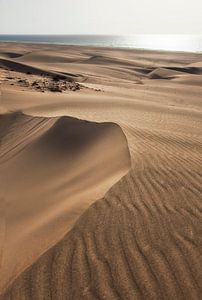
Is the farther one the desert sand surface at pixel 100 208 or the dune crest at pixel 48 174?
the dune crest at pixel 48 174

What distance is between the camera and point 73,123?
25.6ft

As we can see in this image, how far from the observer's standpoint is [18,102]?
34.0 ft

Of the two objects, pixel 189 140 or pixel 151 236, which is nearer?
pixel 151 236

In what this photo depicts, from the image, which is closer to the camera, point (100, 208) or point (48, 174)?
point (100, 208)

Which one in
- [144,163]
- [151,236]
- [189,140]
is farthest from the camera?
[189,140]

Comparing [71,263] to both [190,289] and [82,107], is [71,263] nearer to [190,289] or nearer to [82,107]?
[190,289]

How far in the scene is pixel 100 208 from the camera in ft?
13.2

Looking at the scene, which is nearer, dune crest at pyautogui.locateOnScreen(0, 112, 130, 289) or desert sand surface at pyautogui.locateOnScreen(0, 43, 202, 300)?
desert sand surface at pyautogui.locateOnScreen(0, 43, 202, 300)

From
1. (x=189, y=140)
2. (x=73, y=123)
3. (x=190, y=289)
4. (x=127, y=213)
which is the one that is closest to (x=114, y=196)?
(x=127, y=213)

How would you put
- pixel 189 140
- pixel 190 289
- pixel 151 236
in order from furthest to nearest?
1. pixel 189 140
2. pixel 151 236
3. pixel 190 289

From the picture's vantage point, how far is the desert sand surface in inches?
119

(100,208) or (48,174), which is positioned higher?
(100,208)

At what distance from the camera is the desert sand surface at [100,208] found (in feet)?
9.89

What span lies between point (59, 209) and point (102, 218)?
75cm
